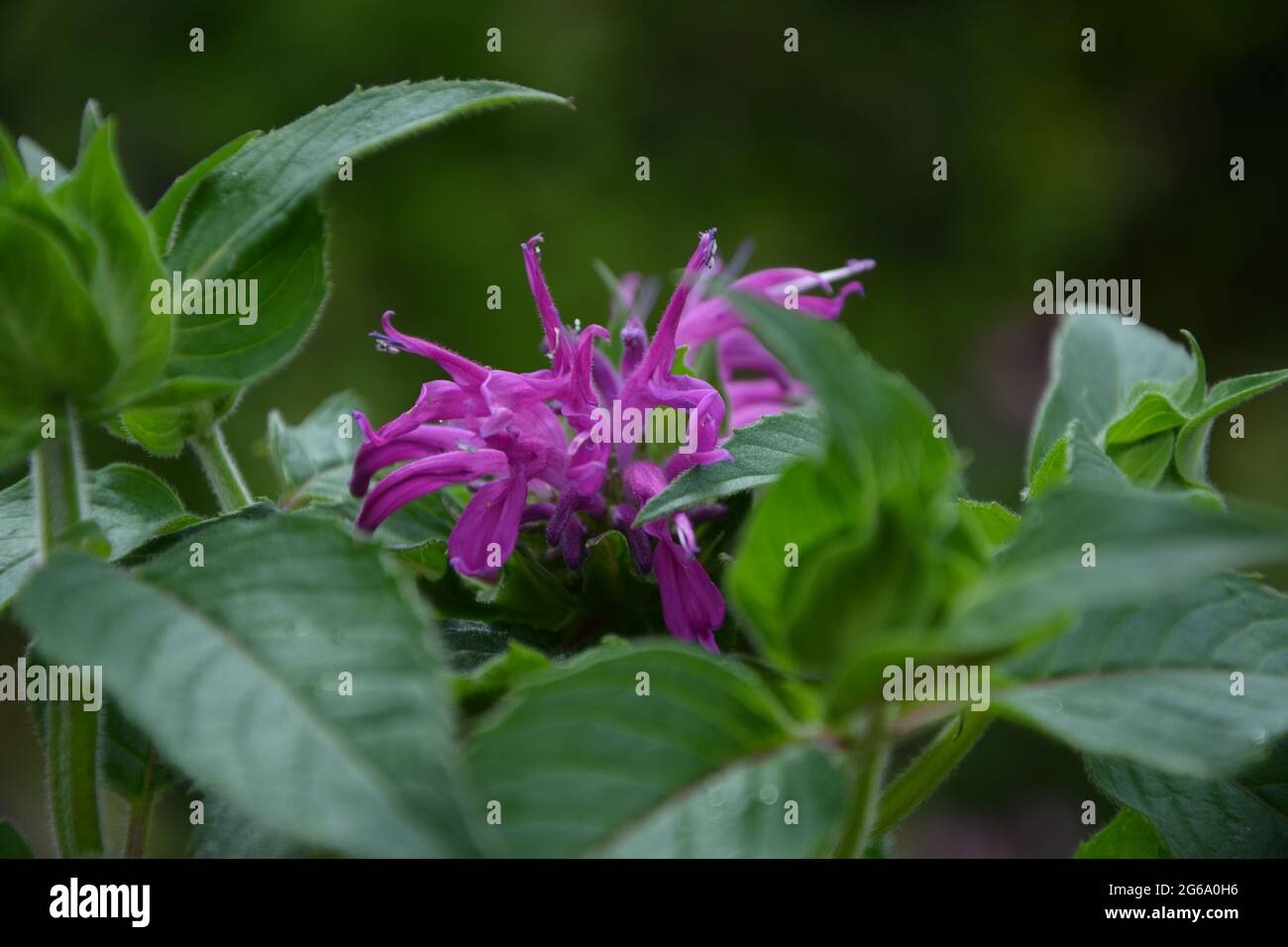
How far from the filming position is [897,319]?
5.60ft

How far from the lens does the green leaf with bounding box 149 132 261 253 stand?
31 cm

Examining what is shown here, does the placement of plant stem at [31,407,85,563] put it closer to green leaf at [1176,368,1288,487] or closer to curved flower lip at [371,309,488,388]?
curved flower lip at [371,309,488,388]

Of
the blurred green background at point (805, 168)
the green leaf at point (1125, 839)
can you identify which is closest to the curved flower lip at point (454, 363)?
the green leaf at point (1125, 839)


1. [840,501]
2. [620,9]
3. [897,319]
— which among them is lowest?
[840,501]

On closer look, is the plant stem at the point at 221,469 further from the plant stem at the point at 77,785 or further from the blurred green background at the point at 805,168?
the blurred green background at the point at 805,168

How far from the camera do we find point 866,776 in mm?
243

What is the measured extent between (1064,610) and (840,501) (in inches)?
1.7

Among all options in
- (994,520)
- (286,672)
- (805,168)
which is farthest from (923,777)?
(805,168)

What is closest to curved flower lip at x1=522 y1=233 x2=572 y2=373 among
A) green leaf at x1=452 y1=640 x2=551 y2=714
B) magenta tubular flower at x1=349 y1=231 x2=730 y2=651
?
magenta tubular flower at x1=349 y1=231 x2=730 y2=651

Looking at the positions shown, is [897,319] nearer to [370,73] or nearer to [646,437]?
[370,73]

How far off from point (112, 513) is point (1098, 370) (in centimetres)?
31

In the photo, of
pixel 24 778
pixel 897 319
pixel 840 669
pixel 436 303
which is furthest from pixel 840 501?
pixel 24 778

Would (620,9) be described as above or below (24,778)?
above

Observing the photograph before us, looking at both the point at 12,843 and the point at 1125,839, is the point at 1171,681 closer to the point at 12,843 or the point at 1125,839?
the point at 1125,839
